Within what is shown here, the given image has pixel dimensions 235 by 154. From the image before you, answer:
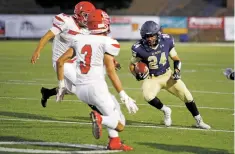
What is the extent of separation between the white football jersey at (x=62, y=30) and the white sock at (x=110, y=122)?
8.93ft

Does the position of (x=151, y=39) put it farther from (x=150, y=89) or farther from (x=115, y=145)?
(x=115, y=145)

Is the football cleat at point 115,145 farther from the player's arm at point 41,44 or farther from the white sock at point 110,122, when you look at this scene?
the player's arm at point 41,44

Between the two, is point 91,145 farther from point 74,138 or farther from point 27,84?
point 27,84

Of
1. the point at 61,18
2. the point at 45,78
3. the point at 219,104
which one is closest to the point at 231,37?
the point at 45,78

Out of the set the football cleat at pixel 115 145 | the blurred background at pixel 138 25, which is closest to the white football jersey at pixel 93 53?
the football cleat at pixel 115 145

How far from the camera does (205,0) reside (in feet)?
154

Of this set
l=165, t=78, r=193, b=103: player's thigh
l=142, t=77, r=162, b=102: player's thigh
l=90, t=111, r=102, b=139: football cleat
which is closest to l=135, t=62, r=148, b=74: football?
l=142, t=77, r=162, b=102: player's thigh

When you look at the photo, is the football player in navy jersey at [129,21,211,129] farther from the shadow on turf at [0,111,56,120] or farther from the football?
the shadow on turf at [0,111,56,120]

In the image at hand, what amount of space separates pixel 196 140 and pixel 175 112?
2.87 m

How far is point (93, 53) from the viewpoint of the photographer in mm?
7590

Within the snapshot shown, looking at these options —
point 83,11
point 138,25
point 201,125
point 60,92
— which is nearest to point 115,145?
point 60,92

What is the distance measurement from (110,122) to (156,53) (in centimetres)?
265

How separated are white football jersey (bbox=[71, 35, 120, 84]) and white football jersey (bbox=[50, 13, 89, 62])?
235 centimetres

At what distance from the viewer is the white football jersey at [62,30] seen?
33.2 feet
